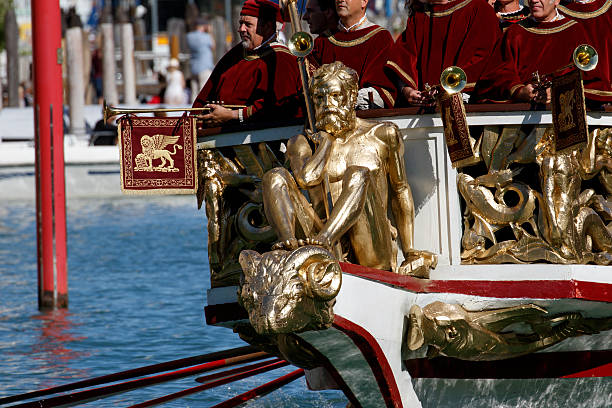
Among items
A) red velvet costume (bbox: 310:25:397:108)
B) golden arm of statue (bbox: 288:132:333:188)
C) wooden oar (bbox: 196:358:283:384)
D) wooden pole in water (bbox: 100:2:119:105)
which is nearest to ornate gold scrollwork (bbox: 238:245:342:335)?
golden arm of statue (bbox: 288:132:333:188)

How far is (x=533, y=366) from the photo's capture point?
5879 mm

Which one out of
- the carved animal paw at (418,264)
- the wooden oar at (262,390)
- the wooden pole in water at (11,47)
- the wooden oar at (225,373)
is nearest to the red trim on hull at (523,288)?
the carved animal paw at (418,264)

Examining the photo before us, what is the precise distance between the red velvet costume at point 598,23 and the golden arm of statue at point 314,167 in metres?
1.41

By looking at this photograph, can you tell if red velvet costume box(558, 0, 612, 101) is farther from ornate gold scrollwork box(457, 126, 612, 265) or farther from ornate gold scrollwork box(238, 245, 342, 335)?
ornate gold scrollwork box(238, 245, 342, 335)

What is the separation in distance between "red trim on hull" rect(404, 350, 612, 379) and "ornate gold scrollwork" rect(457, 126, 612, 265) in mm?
460

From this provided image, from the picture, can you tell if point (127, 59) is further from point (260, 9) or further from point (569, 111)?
point (569, 111)

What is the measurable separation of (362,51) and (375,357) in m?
1.53

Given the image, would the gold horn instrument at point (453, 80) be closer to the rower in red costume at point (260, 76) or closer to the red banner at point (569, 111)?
the red banner at point (569, 111)

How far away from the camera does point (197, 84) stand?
82.9 ft

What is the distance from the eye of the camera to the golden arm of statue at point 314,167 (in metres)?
5.21

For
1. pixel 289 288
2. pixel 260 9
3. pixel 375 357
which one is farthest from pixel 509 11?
pixel 289 288

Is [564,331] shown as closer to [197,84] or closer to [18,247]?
[18,247]

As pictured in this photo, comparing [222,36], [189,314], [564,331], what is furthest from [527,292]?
[222,36]

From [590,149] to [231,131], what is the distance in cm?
155
